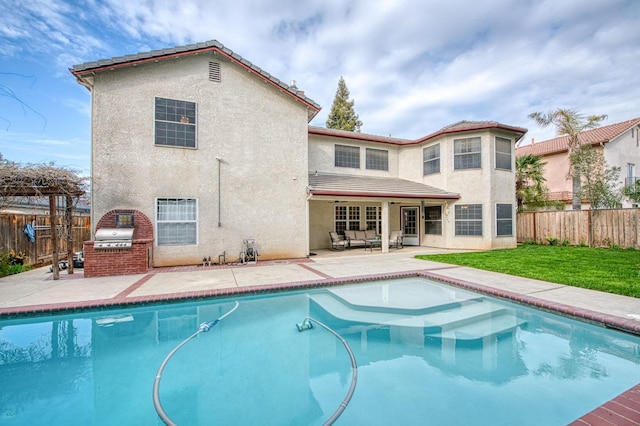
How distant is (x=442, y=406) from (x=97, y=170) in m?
11.3

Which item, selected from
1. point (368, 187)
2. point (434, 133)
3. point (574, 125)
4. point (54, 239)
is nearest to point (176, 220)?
point (54, 239)

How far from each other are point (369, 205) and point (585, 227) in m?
11.2

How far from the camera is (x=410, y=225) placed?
1730 cm

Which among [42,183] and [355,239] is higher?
[42,183]

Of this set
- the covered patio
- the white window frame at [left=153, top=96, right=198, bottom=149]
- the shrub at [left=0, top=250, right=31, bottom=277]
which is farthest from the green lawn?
the shrub at [left=0, top=250, right=31, bottom=277]

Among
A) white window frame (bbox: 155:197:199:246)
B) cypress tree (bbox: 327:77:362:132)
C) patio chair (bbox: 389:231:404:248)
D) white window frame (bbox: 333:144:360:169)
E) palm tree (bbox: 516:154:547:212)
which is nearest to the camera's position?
white window frame (bbox: 155:197:199:246)

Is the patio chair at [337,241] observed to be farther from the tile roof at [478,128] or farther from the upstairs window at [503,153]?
the upstairs window at [503,153]

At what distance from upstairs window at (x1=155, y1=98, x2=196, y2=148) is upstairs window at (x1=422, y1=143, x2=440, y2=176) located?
39.8 ft

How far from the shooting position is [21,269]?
375 inches

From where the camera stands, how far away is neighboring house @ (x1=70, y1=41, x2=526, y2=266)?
959 centimetres

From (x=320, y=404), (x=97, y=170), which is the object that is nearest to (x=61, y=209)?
(x=97, y=170)

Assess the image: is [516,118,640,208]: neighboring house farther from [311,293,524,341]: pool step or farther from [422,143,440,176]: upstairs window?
[311,293,524,341]: pool step

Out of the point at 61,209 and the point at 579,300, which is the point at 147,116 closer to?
the point at 61,209

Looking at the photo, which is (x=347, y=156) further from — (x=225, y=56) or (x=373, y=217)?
(x=225, y=56)
